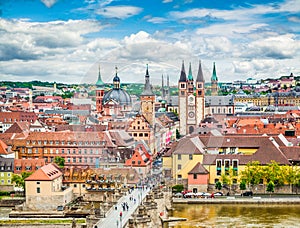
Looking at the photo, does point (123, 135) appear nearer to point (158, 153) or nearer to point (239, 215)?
point (158, 153)

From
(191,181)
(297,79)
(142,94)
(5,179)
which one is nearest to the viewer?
(142,94)

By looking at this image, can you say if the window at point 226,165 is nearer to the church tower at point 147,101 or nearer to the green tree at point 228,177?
the green tree at point 228,177

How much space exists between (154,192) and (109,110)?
498 centimetres

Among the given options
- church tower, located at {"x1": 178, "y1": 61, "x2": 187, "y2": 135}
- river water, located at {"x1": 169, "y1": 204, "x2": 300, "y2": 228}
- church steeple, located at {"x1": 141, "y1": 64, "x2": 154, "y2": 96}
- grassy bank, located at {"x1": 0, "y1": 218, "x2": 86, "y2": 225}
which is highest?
church steeple, located at {"x1": 141, "y1": 64, "x2": 154, "y2": 96}

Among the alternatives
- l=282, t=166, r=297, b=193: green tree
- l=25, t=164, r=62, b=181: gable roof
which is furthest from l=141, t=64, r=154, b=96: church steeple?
l=282, t=166, r=297, b=193: green tree

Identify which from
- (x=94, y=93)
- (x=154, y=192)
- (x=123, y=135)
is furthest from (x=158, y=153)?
(x=94, y=93)

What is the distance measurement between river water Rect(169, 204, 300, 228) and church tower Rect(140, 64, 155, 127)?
4298 mm

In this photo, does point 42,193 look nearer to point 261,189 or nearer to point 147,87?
point 147,87

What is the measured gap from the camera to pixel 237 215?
23.7 m

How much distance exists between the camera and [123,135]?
2809 centimetres

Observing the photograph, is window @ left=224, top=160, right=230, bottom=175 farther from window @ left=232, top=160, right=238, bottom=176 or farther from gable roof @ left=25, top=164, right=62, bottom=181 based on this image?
gable roof @ left=25, top=164, right=62, bottom=181

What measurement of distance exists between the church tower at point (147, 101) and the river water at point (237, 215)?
4298mm

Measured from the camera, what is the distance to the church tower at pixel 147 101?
838 inches

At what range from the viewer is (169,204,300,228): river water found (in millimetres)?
22125
